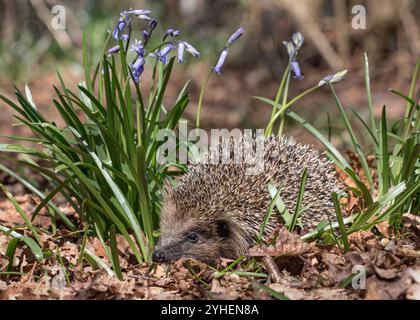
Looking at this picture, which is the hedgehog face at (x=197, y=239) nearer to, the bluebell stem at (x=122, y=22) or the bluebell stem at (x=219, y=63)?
the bluebell stem at (x=219, y=63)

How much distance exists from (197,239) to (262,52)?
33.1 feet

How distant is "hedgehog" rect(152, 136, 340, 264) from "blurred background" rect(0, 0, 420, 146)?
6557 mm

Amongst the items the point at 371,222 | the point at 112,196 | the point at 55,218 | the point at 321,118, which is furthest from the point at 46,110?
the point at 371,222

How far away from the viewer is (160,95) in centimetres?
507

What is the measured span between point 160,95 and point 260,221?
1199 mm

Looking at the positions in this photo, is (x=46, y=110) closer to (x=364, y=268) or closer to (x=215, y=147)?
(x=215, y=147)

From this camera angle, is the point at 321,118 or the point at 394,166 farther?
the point at 321,118

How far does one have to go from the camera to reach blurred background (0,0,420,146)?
1292 centimetres

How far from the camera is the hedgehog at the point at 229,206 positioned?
5.05 m
